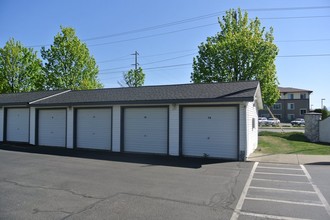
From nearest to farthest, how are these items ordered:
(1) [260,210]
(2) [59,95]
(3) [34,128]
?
(1) [260,210]
(3) [34,128]
(2) [59,95]

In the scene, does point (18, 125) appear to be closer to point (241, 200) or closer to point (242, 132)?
point (242, 132)

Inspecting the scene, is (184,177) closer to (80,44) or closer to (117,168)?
(117,168)

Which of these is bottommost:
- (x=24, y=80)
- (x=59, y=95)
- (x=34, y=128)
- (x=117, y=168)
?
(x=117, y=168)

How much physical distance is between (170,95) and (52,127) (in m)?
8.44

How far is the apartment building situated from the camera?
205 feet

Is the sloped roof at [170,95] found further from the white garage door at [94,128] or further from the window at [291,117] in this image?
the window at [291,117]

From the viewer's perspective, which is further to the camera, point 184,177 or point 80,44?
point 80,44

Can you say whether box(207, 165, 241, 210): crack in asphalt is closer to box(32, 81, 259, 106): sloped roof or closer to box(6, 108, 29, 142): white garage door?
box(32, 81, 259, 106): sloped roof

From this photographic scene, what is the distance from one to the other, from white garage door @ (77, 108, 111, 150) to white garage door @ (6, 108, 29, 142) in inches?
197

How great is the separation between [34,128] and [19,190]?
40.5 ft

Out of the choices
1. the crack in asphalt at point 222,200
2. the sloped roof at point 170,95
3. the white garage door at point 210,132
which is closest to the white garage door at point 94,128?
the sloped roof at point 170,95

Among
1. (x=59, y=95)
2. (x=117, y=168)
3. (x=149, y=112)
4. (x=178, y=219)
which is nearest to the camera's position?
(x=178, y=219)

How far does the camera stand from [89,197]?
21.5ft

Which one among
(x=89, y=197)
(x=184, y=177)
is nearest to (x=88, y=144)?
(x=184, y=177)
